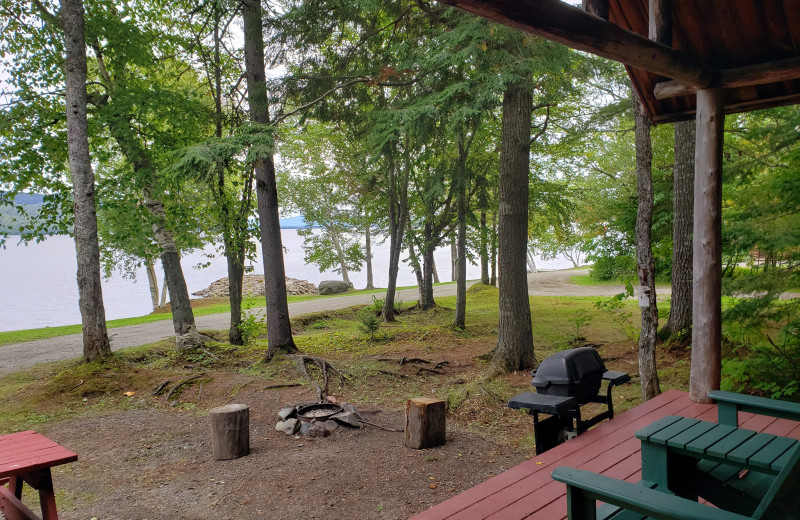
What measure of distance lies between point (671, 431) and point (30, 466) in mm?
3511

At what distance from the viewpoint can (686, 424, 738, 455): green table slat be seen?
1.93 metres

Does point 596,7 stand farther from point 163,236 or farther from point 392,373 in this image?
point 163,236

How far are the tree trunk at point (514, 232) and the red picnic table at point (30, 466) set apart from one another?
6.53 m

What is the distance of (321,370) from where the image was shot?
882 centimetres

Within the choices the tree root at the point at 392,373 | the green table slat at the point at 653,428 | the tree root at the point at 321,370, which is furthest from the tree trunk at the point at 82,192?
the green table slat at the point at 653,428

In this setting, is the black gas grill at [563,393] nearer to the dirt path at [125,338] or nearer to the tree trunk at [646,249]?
the tree trunk at [646,249]

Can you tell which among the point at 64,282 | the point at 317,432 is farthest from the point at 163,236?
the point at 64,282

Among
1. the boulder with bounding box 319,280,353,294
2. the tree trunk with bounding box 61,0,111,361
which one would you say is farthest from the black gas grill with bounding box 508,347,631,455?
the boulder with bounding box 319,280,353,294

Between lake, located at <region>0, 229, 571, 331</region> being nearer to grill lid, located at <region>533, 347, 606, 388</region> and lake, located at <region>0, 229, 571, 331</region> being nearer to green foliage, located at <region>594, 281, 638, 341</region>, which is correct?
green foliage, located at <region>594, 281, 638, 341</region>

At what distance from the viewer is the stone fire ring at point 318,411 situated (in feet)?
20.7

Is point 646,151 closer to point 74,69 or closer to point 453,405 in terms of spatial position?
point 453,405

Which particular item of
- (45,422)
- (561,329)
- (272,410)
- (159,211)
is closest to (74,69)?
(159,211)

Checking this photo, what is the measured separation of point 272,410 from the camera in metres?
7.05

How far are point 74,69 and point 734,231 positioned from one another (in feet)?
31.2
